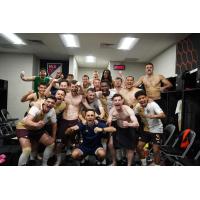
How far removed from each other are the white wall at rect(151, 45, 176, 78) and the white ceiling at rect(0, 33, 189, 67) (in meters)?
0.05

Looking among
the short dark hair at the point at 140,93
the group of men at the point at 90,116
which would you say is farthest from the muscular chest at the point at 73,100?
the short dark hair at the point at 140,93

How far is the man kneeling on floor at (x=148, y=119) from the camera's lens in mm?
2469

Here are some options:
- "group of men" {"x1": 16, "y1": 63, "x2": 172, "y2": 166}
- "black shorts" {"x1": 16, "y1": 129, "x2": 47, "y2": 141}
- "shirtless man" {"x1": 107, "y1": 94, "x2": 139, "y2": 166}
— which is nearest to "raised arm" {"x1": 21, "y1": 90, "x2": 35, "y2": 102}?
"group of men" {"x1": 16, "y1": 63, "x2": 172, "y2": 166}

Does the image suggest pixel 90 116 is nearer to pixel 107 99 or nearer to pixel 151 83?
pixel 107 99

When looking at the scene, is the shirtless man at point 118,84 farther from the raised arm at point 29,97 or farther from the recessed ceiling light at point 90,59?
the raised arm at point 29,97

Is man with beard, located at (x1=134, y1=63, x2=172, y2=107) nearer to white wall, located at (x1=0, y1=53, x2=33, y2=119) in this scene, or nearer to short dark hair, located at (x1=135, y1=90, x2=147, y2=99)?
short dark hair, located at (x1=135, y1=90, x2=147, y2=99)

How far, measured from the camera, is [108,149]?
248 centimetres

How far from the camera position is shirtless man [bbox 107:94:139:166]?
2447 millimetres

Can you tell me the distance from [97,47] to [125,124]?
2.75 feet

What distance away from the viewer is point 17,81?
2459 mm
